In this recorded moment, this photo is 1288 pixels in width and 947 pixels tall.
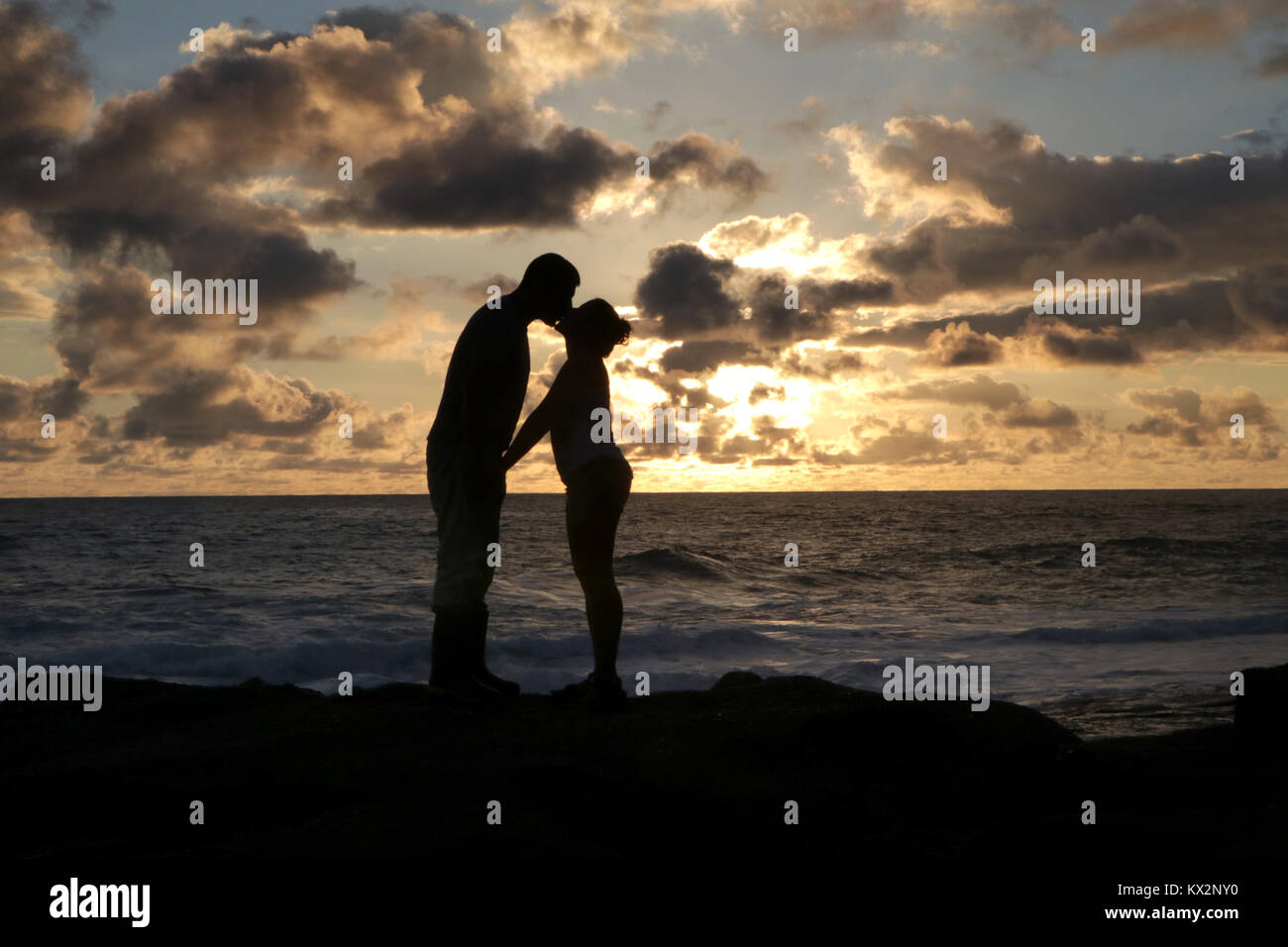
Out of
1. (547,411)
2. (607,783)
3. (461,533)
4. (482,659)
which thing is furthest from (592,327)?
(607,783)

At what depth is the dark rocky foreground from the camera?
273cm

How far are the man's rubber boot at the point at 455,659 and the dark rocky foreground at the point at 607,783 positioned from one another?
6.4 inches

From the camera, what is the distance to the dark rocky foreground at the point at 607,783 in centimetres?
273

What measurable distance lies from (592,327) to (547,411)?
45 centimetres

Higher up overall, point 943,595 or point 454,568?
point 454,568

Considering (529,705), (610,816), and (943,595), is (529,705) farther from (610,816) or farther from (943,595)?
(943,595)

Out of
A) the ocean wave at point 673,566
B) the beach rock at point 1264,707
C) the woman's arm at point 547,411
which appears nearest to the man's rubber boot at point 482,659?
the woman's arm at point 547,411

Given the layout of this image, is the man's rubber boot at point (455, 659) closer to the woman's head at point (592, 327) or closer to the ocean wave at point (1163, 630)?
the woman's head at point (592, 327)

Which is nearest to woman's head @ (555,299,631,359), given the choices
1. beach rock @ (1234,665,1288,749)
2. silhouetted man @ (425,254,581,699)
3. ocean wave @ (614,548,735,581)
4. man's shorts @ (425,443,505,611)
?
silhouetted man @ (425,254,581,699)

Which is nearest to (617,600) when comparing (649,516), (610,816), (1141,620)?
(610,816)

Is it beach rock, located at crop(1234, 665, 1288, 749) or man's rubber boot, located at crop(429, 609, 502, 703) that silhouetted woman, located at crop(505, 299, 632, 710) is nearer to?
man's rubber boot, located at crop(429, 609, 502, 703)

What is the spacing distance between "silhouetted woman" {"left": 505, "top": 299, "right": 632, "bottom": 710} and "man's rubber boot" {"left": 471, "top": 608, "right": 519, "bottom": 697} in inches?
10.8
